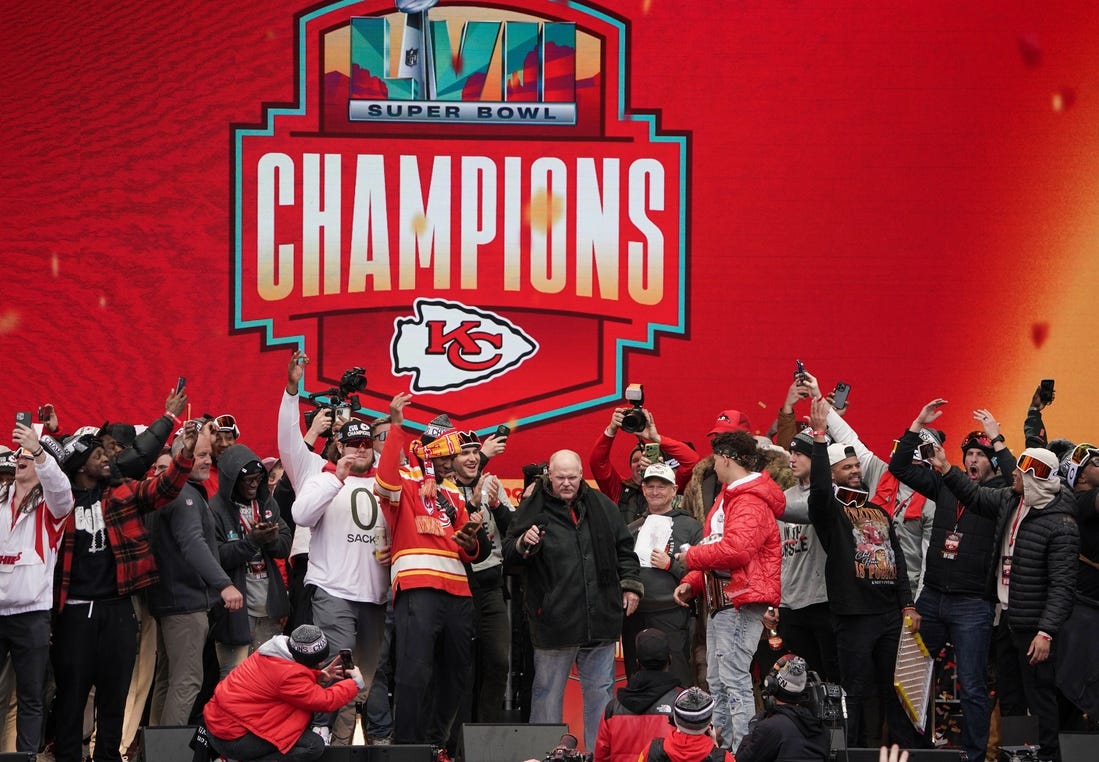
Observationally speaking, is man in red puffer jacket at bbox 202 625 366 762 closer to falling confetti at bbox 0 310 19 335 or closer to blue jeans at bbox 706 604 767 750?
blue jeans at bbox 706 604 767 750

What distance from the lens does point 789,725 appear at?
4965mm

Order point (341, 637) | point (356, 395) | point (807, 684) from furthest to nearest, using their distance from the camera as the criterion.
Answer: point (356, 395) < point (341, 637) < point (807, 684)

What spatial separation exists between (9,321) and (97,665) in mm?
2989

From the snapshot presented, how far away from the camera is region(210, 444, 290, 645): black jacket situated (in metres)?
6.85

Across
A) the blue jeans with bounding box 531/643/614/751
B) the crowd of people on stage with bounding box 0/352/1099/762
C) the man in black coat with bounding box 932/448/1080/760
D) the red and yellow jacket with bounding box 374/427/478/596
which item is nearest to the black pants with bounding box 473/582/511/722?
the crowd of people on stage with bounding box 0/352/1099/762

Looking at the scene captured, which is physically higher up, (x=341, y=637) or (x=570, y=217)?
(x=570, y=217)

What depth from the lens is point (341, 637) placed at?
262 inches

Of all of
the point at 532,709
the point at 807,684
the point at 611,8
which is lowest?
the point at 532,709

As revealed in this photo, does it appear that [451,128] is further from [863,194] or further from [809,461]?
[809,461]

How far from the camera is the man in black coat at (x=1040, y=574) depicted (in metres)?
6.35

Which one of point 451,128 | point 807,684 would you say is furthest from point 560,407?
point 807,684

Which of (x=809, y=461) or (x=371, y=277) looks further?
(x=371, y=277)

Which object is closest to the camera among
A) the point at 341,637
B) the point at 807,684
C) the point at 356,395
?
the point at 807,684

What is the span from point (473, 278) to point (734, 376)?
1.64 meters
